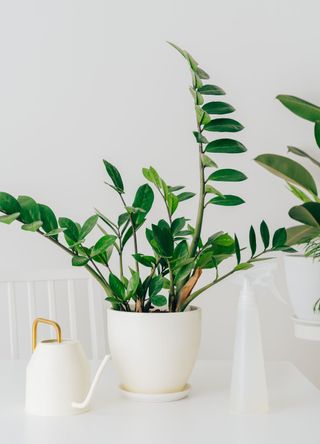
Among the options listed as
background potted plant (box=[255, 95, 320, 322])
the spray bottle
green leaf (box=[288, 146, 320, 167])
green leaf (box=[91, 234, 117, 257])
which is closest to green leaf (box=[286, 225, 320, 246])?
background potted plant (box=[255, 95, 320, 322])

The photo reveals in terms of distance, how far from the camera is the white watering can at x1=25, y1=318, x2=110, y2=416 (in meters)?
1.15

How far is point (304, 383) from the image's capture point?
1.39 metres

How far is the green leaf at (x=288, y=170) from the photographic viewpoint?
179cm

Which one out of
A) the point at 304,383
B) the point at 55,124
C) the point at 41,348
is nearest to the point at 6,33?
the point at 55,124

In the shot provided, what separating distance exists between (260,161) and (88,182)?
563 millimetres

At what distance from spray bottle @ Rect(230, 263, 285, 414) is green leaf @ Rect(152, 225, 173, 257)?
134mm

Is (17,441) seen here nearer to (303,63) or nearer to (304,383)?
(304,383)

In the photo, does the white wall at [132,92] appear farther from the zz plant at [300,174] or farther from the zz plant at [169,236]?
the zz plant at [169,236]

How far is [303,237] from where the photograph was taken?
1738 mm

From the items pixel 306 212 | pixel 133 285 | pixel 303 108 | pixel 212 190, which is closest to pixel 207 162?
pixel 212 190

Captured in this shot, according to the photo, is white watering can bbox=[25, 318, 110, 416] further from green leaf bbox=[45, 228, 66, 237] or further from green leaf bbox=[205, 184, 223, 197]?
green leaf bbox=[205, 184, 223, 197]

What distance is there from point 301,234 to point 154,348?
683 millimetres

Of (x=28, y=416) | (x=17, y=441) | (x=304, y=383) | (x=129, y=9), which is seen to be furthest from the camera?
(x=129, y=9)

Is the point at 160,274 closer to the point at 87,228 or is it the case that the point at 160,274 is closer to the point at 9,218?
the point at 87,228
